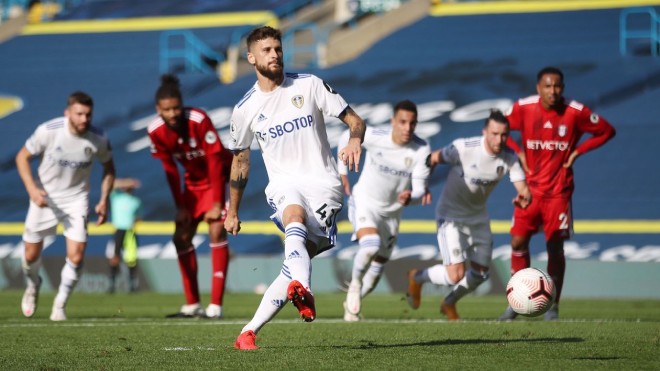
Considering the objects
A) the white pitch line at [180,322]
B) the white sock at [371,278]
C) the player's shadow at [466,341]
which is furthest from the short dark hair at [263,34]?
the white sock at [371,278]

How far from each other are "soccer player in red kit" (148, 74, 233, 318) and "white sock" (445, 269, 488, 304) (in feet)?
8.48

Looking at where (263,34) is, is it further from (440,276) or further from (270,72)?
(440,276)

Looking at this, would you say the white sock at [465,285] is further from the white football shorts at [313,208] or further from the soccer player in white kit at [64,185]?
the white football shorts at [313,208]

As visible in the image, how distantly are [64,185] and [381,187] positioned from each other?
3617 mm

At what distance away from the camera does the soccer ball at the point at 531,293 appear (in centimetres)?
919

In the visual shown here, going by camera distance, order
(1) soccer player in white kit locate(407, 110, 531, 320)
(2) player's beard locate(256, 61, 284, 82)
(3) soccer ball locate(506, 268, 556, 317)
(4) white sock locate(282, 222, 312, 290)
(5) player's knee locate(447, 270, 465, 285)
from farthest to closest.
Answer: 1. (5) player's knee locate(447, 270, 465, 285)
2. (1) soccer player in white kit locate(407, 110, 531, 320)
3. (3) soccer ball locate(506, 268, 556, 317)
4. (2) player's beard locate(256, 61, 284, 82)
5. (4) white sock locate(282, 222, 312, 290)

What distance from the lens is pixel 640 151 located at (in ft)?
76.8

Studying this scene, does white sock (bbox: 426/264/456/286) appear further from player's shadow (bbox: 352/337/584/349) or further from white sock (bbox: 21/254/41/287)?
white sock (bbox: 21/254/41/287)

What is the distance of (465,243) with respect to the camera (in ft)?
42.8

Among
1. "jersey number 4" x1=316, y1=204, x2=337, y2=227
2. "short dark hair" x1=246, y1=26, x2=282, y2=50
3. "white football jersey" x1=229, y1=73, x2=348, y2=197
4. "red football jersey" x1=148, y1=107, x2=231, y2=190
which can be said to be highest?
"short dark hair" x1=246, y1=26, x2=282, y2=50

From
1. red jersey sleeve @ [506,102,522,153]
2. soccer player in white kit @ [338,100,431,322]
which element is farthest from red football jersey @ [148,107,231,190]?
red jersey sleeve @ [506,102,522,153]

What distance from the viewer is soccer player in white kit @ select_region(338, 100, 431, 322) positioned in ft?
41.7

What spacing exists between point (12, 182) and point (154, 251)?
20.0ft

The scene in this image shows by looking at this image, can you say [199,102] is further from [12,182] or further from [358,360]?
[358,360]
